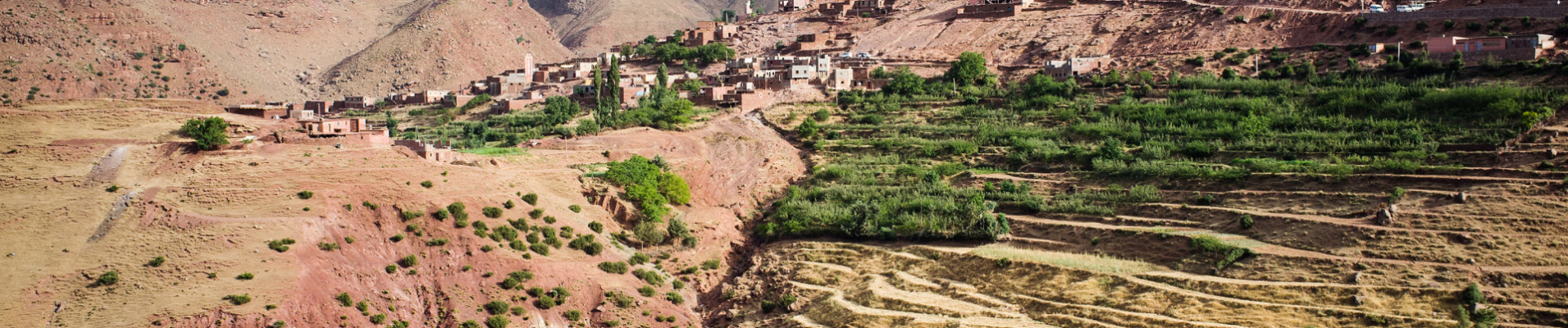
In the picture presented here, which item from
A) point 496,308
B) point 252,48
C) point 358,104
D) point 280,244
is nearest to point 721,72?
point 358,104

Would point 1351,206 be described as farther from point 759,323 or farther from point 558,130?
point 558,130

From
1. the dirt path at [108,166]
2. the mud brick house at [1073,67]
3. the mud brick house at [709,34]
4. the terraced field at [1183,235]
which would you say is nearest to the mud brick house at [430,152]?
the dirt path at [108,166]

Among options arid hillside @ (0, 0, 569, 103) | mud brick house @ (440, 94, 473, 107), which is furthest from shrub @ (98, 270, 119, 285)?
arid hillside @ (0, 0, 569, 103)

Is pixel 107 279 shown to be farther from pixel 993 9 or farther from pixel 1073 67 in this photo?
pixel 993 9

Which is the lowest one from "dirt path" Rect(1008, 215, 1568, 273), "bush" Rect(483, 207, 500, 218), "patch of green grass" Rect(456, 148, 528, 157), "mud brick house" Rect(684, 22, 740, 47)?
"dirt path" Rect(1008, 215, 1568, 273)

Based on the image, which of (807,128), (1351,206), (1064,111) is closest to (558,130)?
(807,128)

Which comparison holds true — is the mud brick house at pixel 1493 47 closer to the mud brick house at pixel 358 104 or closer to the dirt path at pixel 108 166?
the dirt path at pixel 108 166

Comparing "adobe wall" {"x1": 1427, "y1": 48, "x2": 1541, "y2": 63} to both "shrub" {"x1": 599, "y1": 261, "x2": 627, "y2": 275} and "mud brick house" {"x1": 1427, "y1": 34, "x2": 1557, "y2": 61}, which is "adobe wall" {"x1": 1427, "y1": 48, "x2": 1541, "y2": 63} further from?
"shrub" {"x1": 599, "y1": 261, "x2": 627, "y2": 275}
